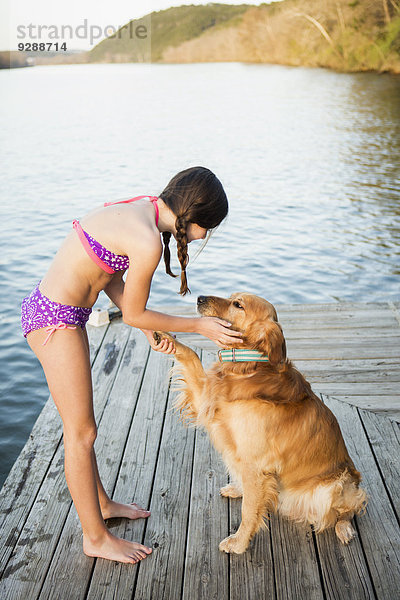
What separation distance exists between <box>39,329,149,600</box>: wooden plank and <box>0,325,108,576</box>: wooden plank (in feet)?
0.80

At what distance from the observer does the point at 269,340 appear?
8.41 ft

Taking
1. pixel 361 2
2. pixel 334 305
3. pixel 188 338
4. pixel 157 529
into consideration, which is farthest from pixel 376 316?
pixel 361 2

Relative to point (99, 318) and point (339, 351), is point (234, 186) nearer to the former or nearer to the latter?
point (99, 318)

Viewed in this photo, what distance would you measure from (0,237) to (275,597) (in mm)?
8755

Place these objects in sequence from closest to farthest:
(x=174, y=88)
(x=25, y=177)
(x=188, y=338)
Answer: (x=188, y=338), (x=25, y=177), (x=174, y=88)

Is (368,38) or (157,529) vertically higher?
(368,38)

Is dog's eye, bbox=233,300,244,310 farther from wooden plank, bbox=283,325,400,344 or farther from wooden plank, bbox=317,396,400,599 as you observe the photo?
→ wooden plank, bbox=283,325,400,344

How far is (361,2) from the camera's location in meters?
40.7

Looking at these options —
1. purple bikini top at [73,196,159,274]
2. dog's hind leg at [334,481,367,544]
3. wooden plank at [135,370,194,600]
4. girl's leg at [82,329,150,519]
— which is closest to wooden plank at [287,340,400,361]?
wooden plank at [135,370,194,600]

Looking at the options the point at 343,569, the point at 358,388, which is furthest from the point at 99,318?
the point at 343,569

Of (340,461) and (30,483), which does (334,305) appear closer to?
(340,461)

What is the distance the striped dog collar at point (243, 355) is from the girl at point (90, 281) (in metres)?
0.32

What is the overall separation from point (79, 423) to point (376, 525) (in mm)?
1603

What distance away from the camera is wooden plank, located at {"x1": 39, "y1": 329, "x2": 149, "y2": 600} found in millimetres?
2486
